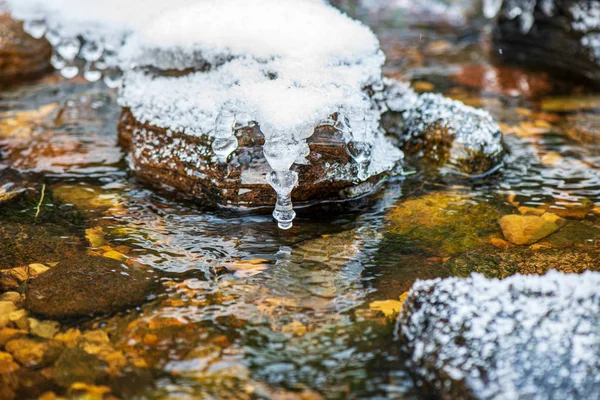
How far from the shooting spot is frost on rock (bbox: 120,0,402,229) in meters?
3.31

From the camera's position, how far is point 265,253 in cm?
315

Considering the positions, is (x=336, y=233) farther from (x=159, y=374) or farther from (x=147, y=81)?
(x=147, y=81)

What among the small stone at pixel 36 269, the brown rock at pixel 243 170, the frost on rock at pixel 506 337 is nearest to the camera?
the frost on rock at pixel 506 337

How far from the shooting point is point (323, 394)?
7.18ft

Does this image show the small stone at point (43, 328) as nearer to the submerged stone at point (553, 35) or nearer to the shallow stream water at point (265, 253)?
the shallow stream water at point (265, 253)

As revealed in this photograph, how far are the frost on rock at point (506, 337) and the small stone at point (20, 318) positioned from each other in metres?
1.56

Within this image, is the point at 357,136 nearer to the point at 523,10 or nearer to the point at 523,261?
the point at 523,261

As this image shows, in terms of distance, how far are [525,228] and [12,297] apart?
2.63 metres

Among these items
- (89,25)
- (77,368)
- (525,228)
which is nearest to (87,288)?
(77,368)

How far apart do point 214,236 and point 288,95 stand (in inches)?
34.3

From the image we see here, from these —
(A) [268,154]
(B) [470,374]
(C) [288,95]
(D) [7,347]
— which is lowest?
(D) [7,347]

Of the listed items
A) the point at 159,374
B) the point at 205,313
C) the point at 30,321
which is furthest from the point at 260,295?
the point at 30,321

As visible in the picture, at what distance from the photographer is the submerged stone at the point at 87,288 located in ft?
8.71

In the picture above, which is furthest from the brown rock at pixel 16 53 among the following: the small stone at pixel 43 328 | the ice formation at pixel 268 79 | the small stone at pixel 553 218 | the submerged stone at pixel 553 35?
the submerged stone at pixel 553 35
